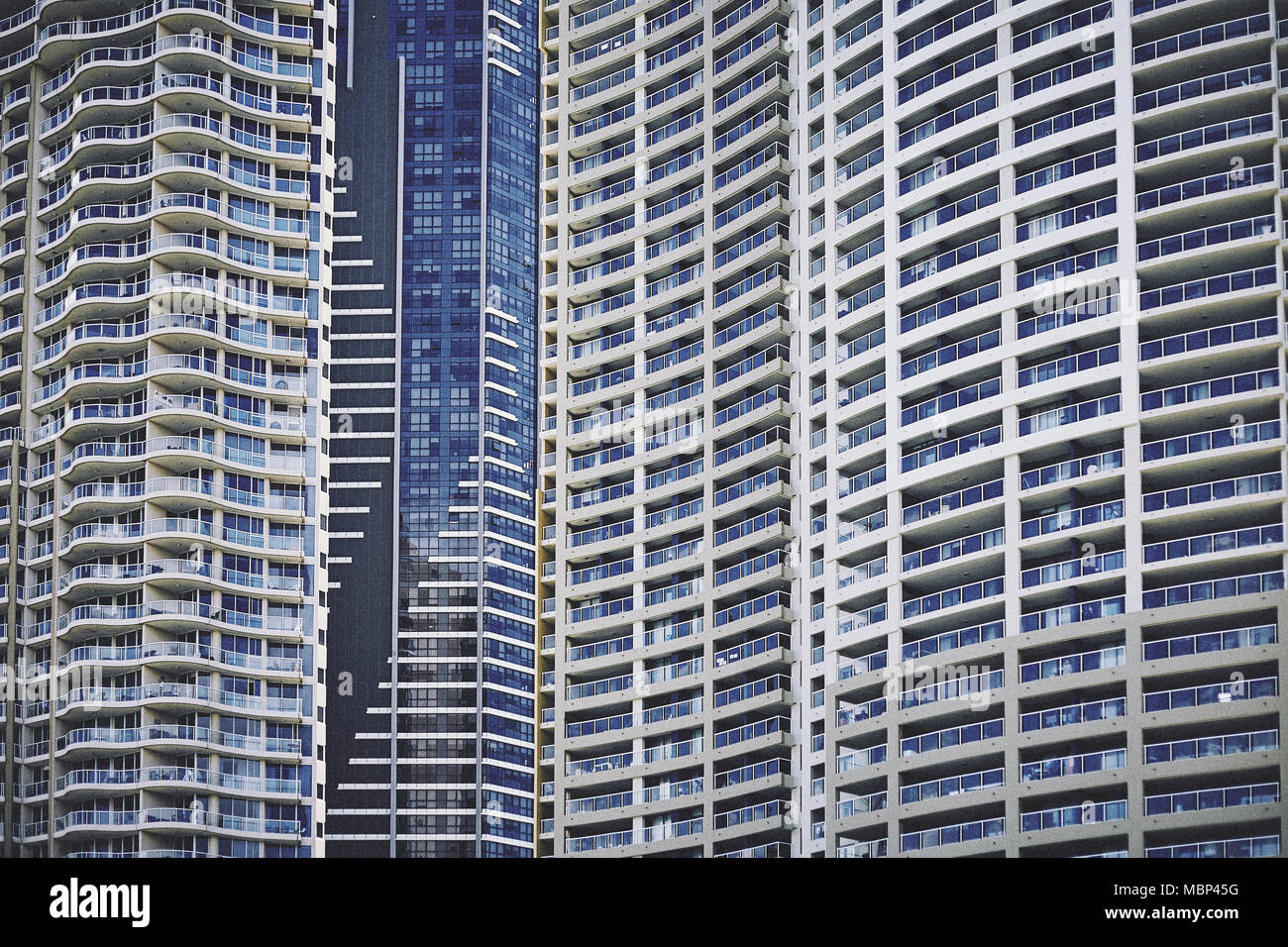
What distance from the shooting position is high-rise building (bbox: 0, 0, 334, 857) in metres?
126

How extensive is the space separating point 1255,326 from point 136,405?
2832 inches

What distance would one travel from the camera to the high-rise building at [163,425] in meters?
126

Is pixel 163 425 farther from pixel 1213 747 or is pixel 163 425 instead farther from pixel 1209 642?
pixel 1213 747

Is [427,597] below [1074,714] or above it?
above

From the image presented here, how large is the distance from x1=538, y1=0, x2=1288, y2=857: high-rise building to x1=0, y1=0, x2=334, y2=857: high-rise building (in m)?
17.0

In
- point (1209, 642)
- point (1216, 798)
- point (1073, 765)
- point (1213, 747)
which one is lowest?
point (1216, 798)

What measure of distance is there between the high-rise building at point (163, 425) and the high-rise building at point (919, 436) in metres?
17.0

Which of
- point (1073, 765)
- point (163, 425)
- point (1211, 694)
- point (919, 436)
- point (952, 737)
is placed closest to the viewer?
point (1211, 694)

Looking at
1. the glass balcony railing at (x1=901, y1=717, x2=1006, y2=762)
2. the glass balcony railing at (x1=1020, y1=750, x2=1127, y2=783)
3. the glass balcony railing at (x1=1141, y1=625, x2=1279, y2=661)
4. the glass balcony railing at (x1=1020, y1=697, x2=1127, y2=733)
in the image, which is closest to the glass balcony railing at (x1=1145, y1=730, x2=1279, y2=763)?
the glass balcony railing at (x1=1020, y1=750, x2=1127, y2=783)

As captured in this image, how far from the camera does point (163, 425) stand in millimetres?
132625

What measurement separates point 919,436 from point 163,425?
171 feet

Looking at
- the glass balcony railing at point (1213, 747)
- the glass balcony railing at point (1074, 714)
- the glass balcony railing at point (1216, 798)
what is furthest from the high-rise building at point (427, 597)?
the glass balcony railing at point (1216, 798)

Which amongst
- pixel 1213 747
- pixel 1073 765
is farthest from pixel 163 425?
pixel 1213 747

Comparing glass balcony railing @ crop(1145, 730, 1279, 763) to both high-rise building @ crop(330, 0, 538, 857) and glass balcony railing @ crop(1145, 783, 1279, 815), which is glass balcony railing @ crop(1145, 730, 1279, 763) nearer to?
glass balcony railing @ crop(1145, 783, 1279, 815)
